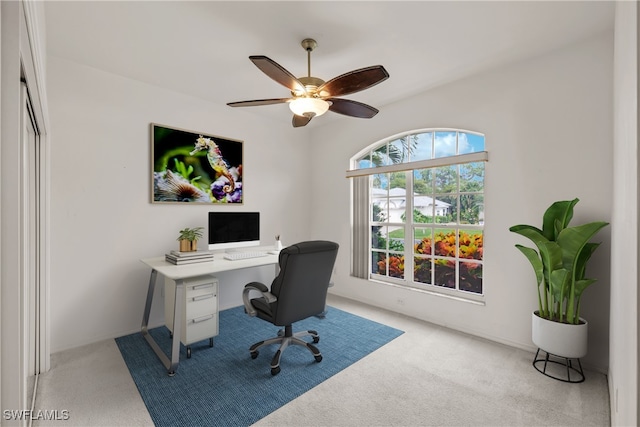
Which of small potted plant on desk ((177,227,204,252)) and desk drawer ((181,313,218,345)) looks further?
small potted plant on desk ((177,227,204,252))

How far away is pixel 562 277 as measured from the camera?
2102 millimetres

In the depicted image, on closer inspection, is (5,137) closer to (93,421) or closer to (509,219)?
(93,421)

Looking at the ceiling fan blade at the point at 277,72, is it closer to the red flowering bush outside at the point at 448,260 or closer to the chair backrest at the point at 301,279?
the chair backrest at the point at 301,279

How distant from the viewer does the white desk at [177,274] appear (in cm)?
225

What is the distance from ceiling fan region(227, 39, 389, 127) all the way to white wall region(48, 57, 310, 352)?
57.3 inches

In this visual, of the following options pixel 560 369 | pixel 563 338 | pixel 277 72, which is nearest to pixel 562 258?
pixel 563 338

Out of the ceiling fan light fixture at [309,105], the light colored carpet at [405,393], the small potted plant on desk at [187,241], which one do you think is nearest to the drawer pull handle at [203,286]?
the small potted plant on desk at [187,241]

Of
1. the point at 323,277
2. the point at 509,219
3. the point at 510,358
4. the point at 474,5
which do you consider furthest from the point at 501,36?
the point at 510,358

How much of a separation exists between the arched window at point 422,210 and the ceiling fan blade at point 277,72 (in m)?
1.84

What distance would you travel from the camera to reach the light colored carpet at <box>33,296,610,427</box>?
179 centimetres

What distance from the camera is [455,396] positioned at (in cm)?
201

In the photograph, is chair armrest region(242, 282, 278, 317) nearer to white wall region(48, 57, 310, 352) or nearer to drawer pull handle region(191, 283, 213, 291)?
drawer pull handle region(191, 283, 213, 291)

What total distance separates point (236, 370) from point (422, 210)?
2.60 metres

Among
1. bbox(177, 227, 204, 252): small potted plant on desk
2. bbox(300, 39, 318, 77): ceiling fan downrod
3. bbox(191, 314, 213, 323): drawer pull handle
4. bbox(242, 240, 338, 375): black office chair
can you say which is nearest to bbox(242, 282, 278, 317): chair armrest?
bbox(242, 240, 338, 375): black office chair
